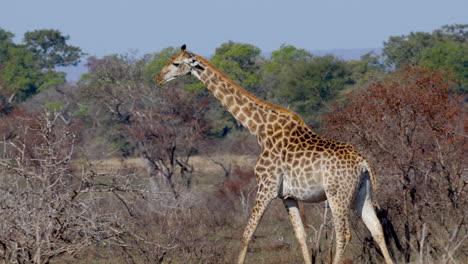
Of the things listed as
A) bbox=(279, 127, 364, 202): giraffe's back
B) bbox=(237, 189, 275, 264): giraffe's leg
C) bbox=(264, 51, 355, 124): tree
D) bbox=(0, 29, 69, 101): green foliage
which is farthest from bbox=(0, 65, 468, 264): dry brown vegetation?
bbox=(0, 29, 69, 101): green foliage

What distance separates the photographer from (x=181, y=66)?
8.70m

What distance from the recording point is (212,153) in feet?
80.2

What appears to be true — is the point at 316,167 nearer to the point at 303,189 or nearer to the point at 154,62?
the point at 303,189

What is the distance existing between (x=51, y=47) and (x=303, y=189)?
164 feet

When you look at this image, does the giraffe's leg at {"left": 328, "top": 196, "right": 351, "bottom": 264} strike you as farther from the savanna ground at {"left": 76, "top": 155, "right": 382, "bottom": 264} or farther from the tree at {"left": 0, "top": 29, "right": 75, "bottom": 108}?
the tree at {"left": 0, "top": 29, "right": 75, "bottom": 108}

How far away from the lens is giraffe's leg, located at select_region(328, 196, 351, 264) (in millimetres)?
7852

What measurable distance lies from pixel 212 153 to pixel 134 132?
8.66 feet

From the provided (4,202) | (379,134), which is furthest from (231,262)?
(4,202)

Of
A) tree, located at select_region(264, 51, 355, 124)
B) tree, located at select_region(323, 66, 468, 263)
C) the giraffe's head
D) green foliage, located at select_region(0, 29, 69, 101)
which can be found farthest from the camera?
green foliage, located at select_region(0, 29, 69, 101)

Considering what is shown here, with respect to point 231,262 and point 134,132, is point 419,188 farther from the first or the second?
point 134,132

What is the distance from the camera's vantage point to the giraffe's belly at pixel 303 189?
8.01 meters

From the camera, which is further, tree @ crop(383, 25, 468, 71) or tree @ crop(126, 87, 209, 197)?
tree @ crop(383, 25, 468, 71)

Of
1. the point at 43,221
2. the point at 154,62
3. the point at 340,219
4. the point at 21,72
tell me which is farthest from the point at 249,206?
the point at 21,72

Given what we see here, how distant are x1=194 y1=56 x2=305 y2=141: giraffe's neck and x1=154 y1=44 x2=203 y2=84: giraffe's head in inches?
2.5
